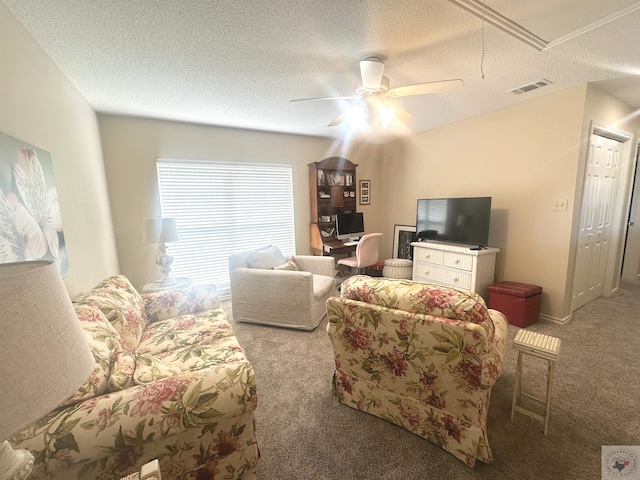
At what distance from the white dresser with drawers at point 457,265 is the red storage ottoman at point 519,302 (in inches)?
8.6

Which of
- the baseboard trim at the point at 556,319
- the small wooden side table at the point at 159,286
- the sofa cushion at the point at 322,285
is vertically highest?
the small wooden side table at the point at 159,286

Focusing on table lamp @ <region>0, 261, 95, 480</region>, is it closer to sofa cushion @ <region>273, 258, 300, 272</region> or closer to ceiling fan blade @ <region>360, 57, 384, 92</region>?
Result: ceiling fan blade @ <region>360, 57, 384, 92</region>

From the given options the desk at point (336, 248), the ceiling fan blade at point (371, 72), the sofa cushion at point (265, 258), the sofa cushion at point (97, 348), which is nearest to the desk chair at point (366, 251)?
the desk at point (336, 248)

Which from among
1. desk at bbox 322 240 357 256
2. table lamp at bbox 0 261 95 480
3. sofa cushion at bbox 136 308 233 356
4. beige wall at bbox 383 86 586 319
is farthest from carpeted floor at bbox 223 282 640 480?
desk at bbox 322 240 357 256

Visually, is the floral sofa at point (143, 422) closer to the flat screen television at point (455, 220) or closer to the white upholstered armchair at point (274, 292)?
the white upholstered armchair at point (274, 292)

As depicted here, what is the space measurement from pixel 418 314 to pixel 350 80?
79.9 inches

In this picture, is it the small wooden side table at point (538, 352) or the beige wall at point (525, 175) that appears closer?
the small wooden side table at point (538, 352)

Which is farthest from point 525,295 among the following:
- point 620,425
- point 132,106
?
point 132,106

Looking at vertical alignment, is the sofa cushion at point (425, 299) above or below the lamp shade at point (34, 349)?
below

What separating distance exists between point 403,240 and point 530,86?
263cm

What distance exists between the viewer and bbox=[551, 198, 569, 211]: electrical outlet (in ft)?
8.75

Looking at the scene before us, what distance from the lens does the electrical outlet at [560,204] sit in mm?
2668

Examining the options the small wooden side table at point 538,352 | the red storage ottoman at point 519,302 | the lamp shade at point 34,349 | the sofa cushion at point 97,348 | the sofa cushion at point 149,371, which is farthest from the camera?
the red storage ottoman at point 519,302

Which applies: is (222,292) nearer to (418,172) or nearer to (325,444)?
(325,444)
